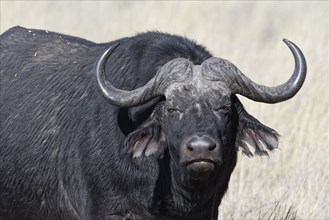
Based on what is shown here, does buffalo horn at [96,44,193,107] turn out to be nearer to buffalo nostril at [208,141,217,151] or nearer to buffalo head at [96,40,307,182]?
buffalo head at [96,40,307,182]

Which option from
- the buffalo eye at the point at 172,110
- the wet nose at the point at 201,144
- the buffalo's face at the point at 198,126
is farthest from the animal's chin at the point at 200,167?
the buffalo eye at the point at 172,110

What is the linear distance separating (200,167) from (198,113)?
0.38 meters

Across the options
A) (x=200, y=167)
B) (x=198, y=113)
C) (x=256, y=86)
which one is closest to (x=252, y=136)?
(x=256, y=86)

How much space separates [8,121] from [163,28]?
27.0 ft

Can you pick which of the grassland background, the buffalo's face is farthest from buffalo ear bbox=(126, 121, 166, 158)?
the grassland background

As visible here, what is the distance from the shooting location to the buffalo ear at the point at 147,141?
7051 millimetres

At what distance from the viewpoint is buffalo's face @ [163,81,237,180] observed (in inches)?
253

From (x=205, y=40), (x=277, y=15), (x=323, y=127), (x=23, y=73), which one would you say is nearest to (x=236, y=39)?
(x=205, y=40)

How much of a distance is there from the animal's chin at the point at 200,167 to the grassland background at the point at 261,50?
2.44 m

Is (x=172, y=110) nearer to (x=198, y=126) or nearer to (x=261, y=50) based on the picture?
(x=198, y=126)

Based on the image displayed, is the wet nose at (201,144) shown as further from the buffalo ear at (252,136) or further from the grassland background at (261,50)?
the grassland background at (261,50)

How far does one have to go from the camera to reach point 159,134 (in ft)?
23.4

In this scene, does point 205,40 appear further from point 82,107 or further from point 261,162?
point 82,107

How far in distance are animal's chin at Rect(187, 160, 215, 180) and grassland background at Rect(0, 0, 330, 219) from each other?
2442mm
